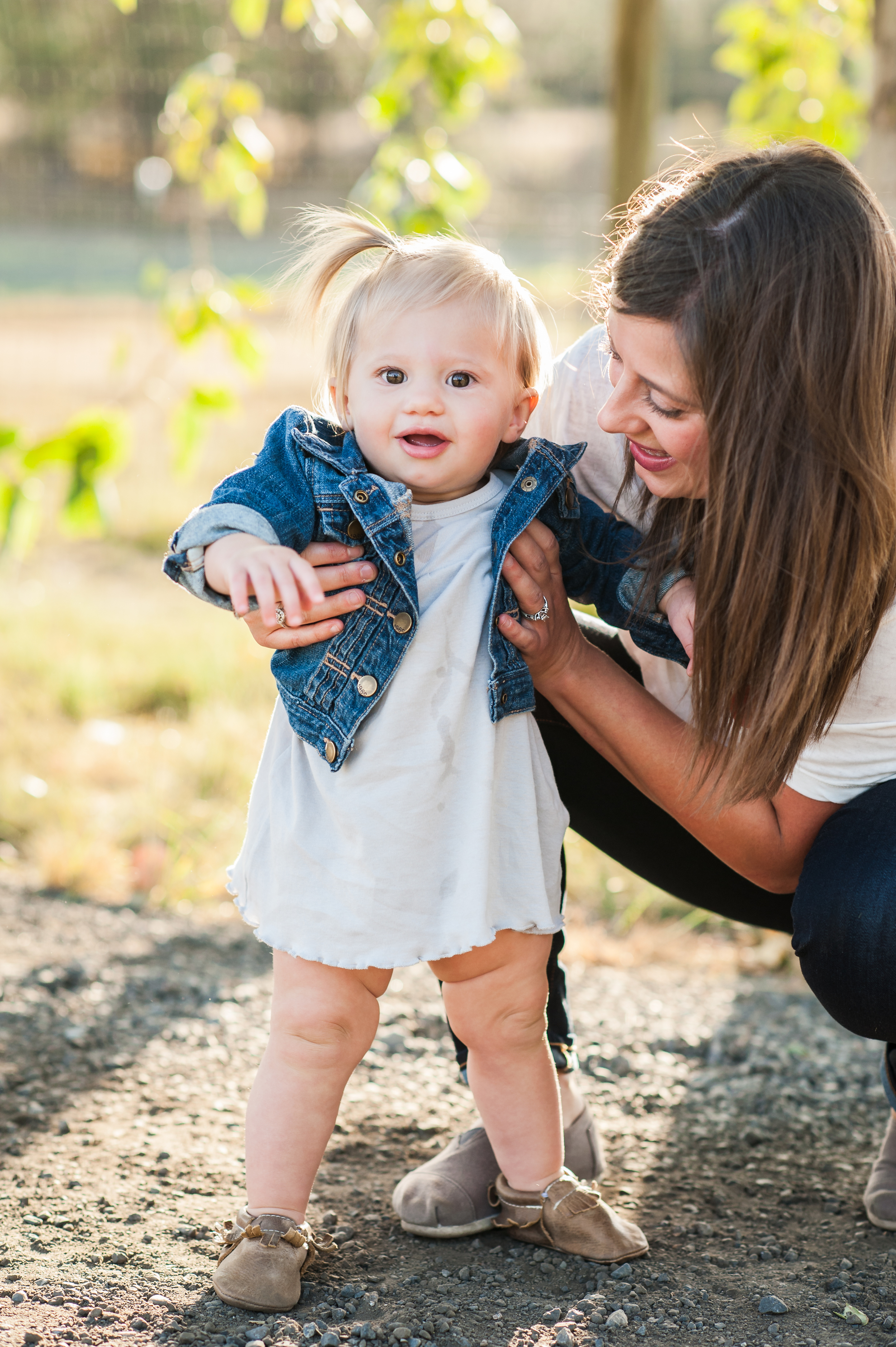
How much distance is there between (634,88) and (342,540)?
7.57ft

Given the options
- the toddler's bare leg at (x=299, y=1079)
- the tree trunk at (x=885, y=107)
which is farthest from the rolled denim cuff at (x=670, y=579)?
the tree trunk at (x=885, y=107)

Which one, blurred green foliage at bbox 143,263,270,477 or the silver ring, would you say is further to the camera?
blurred green foliage at bbox 143,263,270,477

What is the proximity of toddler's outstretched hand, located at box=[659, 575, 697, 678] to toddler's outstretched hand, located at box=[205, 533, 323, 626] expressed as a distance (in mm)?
411

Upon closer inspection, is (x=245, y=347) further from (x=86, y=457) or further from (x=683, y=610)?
(x=683, y=610)

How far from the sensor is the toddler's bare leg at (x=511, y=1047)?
1.41m

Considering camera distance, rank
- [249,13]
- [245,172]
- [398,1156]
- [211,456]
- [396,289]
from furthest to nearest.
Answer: [211,456]
[245,172]
[249,13]
[398,1156]
[396,289]

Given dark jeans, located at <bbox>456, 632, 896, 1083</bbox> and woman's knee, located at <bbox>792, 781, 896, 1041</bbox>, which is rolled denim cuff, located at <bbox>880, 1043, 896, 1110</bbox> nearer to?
dark jeans, located at <bbox>456, 632, 896, 1083</bbox>

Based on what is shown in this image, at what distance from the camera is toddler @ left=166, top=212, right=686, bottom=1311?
133 cm

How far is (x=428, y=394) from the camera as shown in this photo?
1.33 m

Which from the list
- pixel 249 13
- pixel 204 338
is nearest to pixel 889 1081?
pixel 204 338

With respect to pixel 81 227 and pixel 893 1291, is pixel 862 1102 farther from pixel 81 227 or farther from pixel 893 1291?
pixel 81 227

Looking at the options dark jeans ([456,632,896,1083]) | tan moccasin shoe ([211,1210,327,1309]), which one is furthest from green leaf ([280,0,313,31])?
tan moccasin shoe ([211,1210,327,1309])

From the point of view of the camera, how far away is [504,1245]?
155 cm

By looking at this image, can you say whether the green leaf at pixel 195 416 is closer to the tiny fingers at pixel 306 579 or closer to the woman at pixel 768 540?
the woman at pixel 768 540
